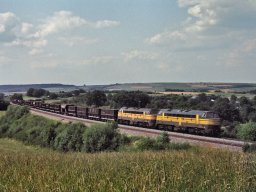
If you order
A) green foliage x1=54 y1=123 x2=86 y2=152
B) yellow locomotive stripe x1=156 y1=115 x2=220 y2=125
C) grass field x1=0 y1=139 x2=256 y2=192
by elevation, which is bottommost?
green foliage x1=54 y1=123 x2=86 y2=152

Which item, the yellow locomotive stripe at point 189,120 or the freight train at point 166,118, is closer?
the yellow locomotive stripe at point 189,120

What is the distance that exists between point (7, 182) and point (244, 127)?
41353 mm

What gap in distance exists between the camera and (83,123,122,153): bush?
47.1 m

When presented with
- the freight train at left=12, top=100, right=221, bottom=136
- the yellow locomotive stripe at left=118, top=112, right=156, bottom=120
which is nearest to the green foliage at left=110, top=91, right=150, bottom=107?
the freight train at left=12, top=100, right=221, bottom=136

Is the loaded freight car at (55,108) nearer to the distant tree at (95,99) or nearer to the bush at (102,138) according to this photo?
the distant tree at (95,99)

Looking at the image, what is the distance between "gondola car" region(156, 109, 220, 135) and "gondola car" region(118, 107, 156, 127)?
221cm

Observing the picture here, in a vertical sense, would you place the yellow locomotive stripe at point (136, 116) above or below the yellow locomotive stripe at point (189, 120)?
below

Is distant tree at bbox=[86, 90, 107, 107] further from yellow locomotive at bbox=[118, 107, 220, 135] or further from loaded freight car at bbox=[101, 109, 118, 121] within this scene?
yellow locomotive at bbox=[118, 107, 220, 135]

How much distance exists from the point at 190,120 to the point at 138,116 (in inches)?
655

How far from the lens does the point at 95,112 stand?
8719 centimetres

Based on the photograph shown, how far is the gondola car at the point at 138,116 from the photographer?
66188mm

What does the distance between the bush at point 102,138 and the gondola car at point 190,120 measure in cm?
1073

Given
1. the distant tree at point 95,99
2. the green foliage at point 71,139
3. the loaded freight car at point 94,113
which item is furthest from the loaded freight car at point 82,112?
the distant tree at point 95,99

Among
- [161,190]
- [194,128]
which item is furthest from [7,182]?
[194,128]
